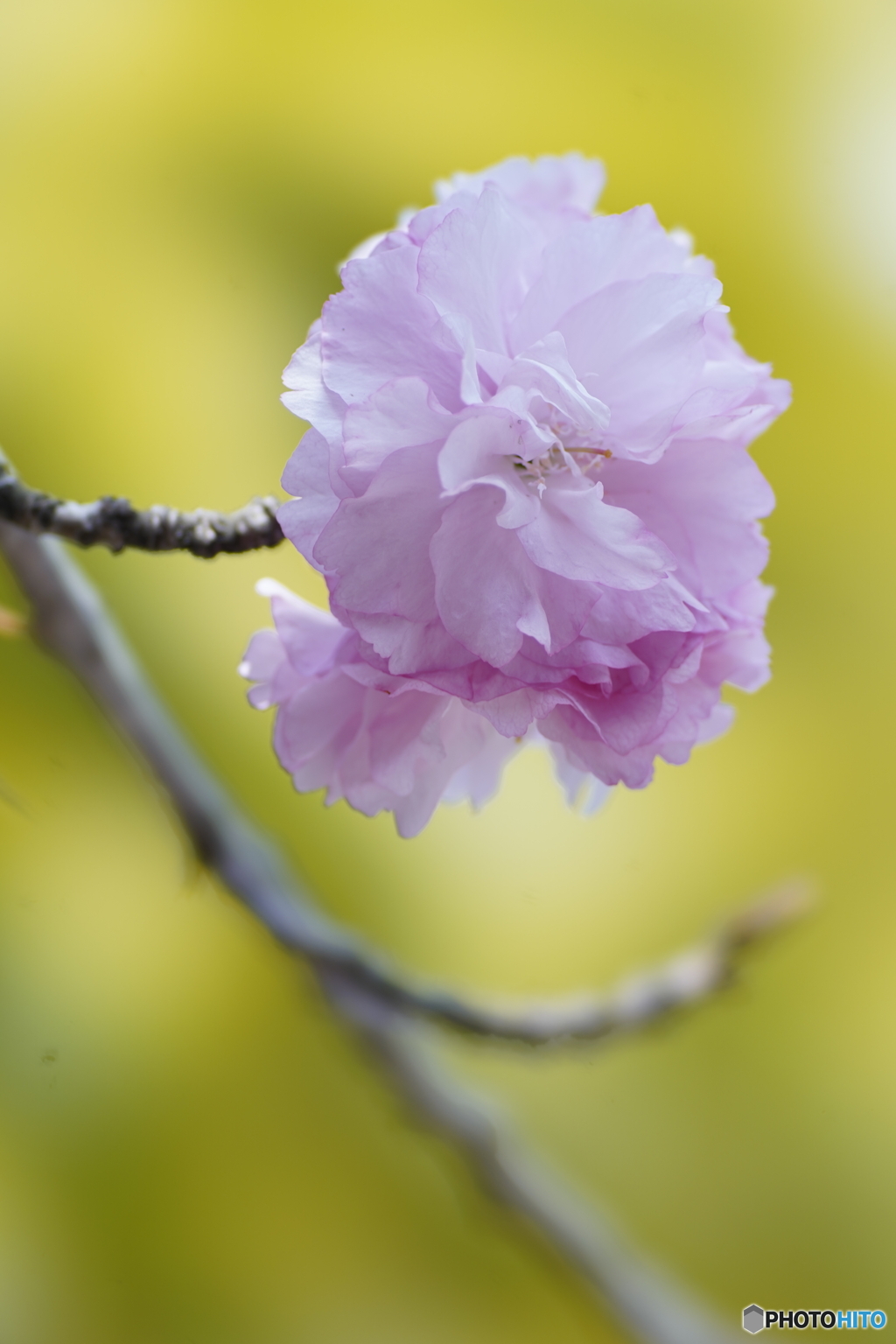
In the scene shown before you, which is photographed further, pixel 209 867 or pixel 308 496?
pixel 209 867

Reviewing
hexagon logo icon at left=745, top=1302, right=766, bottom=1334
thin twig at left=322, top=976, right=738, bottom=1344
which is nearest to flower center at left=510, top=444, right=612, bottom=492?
thin twig at left=322, top=976, right=738, bottom=1344

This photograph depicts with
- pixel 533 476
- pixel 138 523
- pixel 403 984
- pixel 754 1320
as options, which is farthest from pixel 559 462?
pixel 754 1320

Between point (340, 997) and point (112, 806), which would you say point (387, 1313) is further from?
point (112, 806)

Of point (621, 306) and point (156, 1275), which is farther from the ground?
point (621, 306)

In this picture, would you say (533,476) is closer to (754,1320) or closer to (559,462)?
(559,462)

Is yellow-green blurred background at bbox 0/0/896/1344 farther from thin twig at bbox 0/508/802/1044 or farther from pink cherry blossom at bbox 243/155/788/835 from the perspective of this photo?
pink cherry blossom at bbox 243/155/788/835

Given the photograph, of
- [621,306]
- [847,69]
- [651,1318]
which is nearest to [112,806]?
[651,1318]
